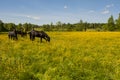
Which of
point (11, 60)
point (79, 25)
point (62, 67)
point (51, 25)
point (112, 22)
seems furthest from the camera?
point (51, 25)

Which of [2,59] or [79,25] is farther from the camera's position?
[79,25]

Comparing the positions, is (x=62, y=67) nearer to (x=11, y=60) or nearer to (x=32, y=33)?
(x=11, y=60)

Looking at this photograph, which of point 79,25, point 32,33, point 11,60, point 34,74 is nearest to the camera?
point 34,74

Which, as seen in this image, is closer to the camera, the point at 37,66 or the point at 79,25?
the point at 37,66

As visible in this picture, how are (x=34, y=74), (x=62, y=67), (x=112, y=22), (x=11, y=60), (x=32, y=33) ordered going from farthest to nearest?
(x=112, y=22) → (x=32, y=33) → (x=11, y=60) → (x=62, y=67) → (x=34, y=74)

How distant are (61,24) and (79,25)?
27.7 metres

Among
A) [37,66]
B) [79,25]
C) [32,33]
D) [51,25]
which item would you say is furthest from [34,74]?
[51,25]

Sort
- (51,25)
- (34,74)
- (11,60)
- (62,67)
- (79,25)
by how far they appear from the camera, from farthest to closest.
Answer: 1. (51,25)
2. (79,25)
3. (11,60)
4. (62,67)
5. (34,74)

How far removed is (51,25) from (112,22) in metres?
57.2

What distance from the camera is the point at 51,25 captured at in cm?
14838

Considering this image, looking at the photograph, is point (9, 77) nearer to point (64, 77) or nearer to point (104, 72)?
point (64, 77)

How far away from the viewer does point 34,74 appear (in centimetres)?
947

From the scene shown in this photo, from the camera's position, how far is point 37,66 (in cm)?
1059

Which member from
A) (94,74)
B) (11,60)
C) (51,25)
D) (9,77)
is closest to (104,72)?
(94,74)
